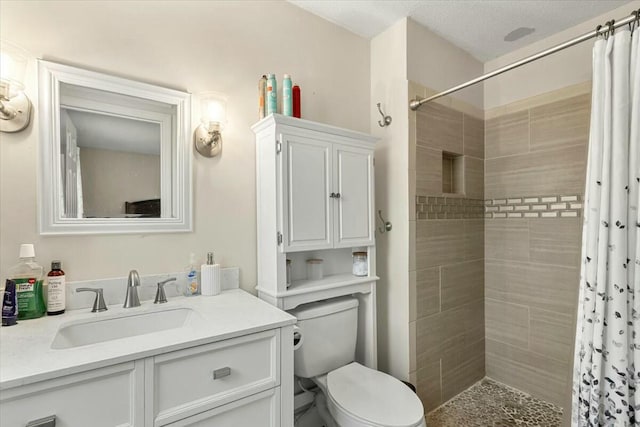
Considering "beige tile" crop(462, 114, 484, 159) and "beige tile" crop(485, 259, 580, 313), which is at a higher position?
"beige tile" crop(462, 114, 484, 159)

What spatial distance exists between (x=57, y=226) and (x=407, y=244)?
5.51ft

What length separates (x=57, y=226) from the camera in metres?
1.21

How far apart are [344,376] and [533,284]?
4.97ft

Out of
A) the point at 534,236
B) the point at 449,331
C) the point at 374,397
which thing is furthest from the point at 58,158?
the point at 534,236

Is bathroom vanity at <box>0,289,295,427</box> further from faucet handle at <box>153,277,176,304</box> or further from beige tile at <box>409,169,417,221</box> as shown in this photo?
beige tile at <box>409,169,417,221</box>

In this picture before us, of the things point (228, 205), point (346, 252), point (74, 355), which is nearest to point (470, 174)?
point (346, 252)

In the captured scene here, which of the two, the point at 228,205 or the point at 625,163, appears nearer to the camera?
the point at 625,163

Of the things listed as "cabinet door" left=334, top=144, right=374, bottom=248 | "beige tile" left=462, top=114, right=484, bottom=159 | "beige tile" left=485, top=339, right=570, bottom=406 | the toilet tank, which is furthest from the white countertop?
"beige tile" left=485, top=339, right=570, bottom=406

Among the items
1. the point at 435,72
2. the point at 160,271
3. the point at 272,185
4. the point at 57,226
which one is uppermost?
the point at 435,72

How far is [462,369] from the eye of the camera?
7.24 feet

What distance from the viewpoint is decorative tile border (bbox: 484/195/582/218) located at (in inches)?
78.9

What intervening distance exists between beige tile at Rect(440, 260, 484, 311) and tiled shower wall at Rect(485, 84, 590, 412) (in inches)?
4.5

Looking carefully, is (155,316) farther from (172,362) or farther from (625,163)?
(625,163)

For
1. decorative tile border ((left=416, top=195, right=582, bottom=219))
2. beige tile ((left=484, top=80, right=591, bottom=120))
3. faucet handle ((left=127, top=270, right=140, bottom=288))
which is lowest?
faucet handle ((left=127, top=270, right=140, bottom=288))
